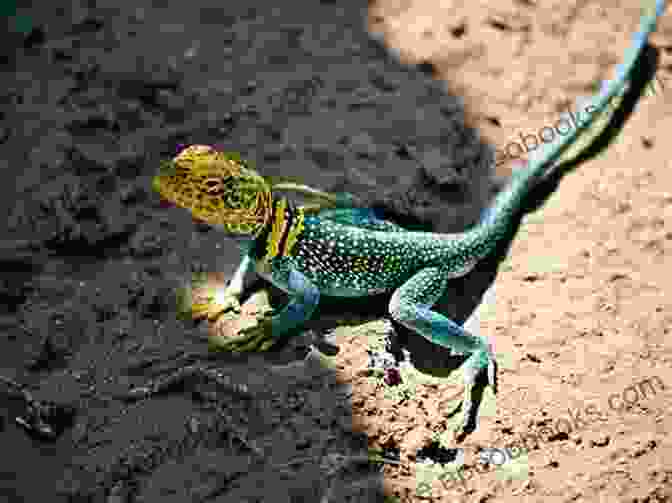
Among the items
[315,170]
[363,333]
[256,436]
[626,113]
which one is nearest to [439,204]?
[315,170]

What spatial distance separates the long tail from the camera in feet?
16.6

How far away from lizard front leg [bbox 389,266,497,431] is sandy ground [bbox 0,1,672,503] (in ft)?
0.44

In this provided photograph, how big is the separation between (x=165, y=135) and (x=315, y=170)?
116cm

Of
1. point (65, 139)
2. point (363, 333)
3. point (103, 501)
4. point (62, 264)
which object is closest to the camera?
point (103, 501)

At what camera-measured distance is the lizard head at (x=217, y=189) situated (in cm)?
A: 422

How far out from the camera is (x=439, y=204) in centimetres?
543

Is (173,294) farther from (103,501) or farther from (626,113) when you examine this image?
(626,113)

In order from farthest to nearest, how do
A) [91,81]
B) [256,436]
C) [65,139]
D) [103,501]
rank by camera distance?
[91,81], [65,139], [256,436], [103,501]

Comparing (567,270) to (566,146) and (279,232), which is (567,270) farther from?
(279,232)

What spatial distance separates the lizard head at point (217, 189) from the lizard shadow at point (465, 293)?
0.77 m
